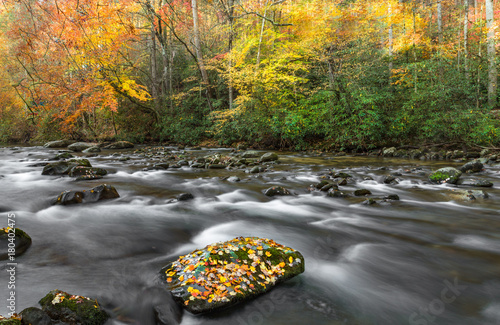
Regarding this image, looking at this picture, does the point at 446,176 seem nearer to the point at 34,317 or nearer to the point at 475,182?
the point at 475,182

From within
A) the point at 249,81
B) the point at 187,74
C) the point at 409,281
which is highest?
the point at 187,74

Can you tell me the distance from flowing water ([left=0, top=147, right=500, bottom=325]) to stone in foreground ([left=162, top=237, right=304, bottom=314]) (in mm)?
89

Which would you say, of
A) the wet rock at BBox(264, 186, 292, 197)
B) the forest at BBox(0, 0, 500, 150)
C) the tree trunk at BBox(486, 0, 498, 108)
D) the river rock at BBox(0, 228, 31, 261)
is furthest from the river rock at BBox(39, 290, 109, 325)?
the tree trunk at BBox(486, 0, 498, 108)

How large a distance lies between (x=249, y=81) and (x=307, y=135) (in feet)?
13.1

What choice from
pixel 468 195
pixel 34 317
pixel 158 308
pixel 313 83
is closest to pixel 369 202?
pixel 468 195

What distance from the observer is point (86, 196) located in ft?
15.5

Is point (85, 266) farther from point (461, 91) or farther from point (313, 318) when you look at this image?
point (461, 91)

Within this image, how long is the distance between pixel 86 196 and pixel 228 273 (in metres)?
3.66

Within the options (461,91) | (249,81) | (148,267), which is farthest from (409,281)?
(249,81)

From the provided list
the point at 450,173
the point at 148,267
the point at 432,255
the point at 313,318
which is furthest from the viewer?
the point at 450,173

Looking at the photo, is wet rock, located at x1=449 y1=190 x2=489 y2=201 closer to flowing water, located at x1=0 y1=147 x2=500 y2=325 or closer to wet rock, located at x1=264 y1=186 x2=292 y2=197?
flowing water, located at x1=0 y1=147 x2=500 y2=325

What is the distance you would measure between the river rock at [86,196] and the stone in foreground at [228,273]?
305cm

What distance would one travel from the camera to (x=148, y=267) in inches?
107

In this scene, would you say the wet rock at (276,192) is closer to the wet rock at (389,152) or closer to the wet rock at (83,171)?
the wet rock at (83,171)
